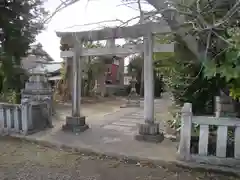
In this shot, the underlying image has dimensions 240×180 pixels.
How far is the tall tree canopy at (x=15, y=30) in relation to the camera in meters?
6.79

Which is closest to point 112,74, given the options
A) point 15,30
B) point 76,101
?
point 15,30

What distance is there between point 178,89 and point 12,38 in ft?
17.9

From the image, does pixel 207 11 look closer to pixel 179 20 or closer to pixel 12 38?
pixel 179 20

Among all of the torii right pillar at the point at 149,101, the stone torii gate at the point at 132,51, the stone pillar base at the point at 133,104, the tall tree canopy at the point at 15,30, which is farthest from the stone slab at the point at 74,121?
the stone pillar base at the point at 133,104

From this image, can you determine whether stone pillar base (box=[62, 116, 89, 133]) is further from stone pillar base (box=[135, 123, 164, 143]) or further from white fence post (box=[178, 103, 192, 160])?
white fence post (box=[178, 103, 192, 160])

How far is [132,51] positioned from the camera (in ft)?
15.5

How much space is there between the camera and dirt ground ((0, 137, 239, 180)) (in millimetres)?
3055

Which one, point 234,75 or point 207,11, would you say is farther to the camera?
point 207,11

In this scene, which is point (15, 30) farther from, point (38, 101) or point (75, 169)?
point (75, 169)

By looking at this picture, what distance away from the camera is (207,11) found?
2.69 meters

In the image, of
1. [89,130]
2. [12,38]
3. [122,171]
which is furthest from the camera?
[12,38]

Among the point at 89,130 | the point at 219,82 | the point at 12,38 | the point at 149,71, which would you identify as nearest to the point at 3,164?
the point at 89,130

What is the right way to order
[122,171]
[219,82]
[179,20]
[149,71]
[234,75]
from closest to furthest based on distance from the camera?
[234,75], [179,20], [122,171], [219,82], [149,71]

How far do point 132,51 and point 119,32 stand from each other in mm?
506
